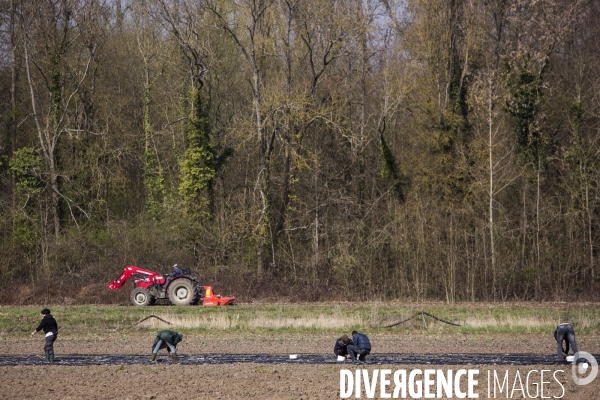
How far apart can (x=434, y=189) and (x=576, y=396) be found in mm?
28834

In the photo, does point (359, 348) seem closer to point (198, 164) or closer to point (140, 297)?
point (140, 297)

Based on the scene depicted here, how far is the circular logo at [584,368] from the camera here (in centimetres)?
1872

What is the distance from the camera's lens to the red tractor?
1372 inches

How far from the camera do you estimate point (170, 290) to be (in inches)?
1374

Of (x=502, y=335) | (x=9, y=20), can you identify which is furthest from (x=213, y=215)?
(x=502, y=335)

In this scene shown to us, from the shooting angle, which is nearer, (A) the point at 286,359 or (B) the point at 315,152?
(A) the point at 286,359

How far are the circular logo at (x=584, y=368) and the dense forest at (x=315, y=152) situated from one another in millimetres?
17330

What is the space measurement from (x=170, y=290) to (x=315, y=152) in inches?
606

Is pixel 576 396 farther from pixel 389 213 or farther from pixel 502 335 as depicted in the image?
pixel 389 213

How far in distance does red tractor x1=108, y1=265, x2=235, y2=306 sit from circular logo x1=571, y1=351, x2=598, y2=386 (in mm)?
16394

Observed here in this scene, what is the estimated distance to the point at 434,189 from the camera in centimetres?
4562

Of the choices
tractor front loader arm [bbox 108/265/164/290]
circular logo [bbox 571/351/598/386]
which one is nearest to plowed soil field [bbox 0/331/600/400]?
circular logo [bbox 571/351/598/386]

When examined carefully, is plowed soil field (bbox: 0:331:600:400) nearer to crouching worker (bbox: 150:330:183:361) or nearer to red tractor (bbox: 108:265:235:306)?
crouching worker (bbox: 150:330:183:361)

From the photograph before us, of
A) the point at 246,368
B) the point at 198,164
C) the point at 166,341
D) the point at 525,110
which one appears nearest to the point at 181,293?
the point at 198,164
